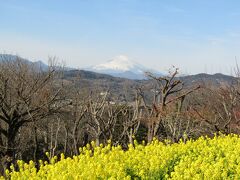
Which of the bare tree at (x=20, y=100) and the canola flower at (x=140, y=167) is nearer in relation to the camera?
the canola flower at (x=140, y=167)

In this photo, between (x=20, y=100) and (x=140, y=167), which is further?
(x=20, y=100)

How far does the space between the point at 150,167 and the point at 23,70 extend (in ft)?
63.5

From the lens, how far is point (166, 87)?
58.7ft

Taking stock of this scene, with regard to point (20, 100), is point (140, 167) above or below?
below

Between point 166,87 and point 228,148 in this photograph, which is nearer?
point 228,148

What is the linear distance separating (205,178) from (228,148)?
3919 mm

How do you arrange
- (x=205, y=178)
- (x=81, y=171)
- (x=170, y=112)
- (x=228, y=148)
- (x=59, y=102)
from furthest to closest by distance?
1. (x=59, y=102)
2. (x=170, y=112)
3. (x=228, y=148)
4. (x=81, y=171)
5. (x=205, y=178)

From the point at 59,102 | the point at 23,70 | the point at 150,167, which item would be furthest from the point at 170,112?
the point at 150,167

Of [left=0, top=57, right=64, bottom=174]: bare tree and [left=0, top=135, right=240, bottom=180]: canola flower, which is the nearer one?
[left=0, top=135, right=240, bottom=180]: canola flower

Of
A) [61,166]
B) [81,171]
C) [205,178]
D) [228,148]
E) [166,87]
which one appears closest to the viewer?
[205,178]

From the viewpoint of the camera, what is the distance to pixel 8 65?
26.1m

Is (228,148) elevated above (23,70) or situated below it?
below

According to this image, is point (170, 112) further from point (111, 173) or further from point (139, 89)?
point (111, 173)

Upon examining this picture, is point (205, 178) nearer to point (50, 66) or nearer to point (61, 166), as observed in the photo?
point (61, 166)
